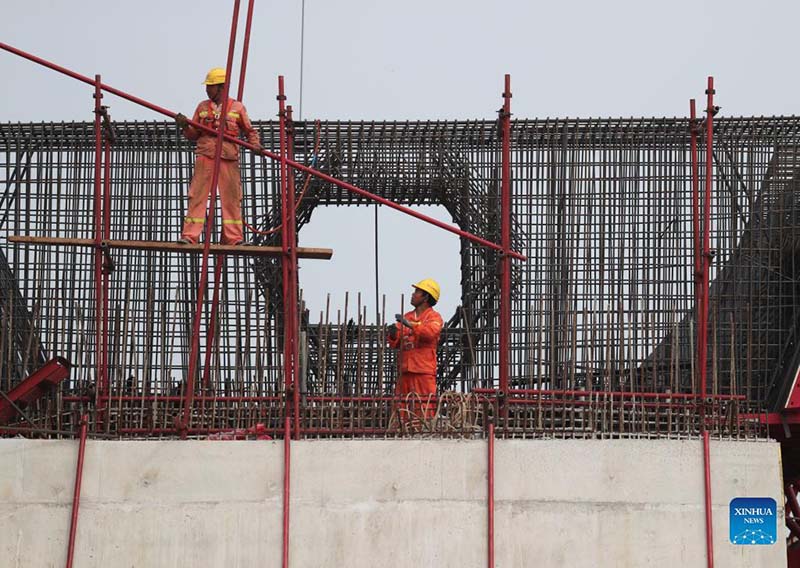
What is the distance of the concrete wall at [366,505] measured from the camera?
533 inches

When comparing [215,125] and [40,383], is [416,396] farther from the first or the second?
[40,383]

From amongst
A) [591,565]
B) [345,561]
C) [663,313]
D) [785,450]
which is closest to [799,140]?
[663,313]

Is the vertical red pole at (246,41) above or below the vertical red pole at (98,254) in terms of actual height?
above

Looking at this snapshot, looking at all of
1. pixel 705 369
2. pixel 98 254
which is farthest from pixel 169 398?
pixel 705 369

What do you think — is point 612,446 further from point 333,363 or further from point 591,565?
point 333,363

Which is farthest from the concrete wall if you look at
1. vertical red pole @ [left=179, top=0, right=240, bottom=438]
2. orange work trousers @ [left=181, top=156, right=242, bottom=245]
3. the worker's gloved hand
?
the worker's gloved hand

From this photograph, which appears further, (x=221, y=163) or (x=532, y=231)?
(x=532, y=231)

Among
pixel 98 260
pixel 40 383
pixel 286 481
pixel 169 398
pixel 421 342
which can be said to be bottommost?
pixel 286 481

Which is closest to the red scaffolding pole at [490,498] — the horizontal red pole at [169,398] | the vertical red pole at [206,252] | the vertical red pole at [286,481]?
the vertical red pole at [286,481]

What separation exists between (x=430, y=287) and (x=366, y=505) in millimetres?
3684

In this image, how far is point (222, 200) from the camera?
50.6 feet

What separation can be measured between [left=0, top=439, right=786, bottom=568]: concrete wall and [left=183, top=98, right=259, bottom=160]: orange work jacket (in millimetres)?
3248

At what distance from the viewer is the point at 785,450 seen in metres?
19.3

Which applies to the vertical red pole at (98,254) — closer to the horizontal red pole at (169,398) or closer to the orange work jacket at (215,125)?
the horizontal red pole at (169,398)
